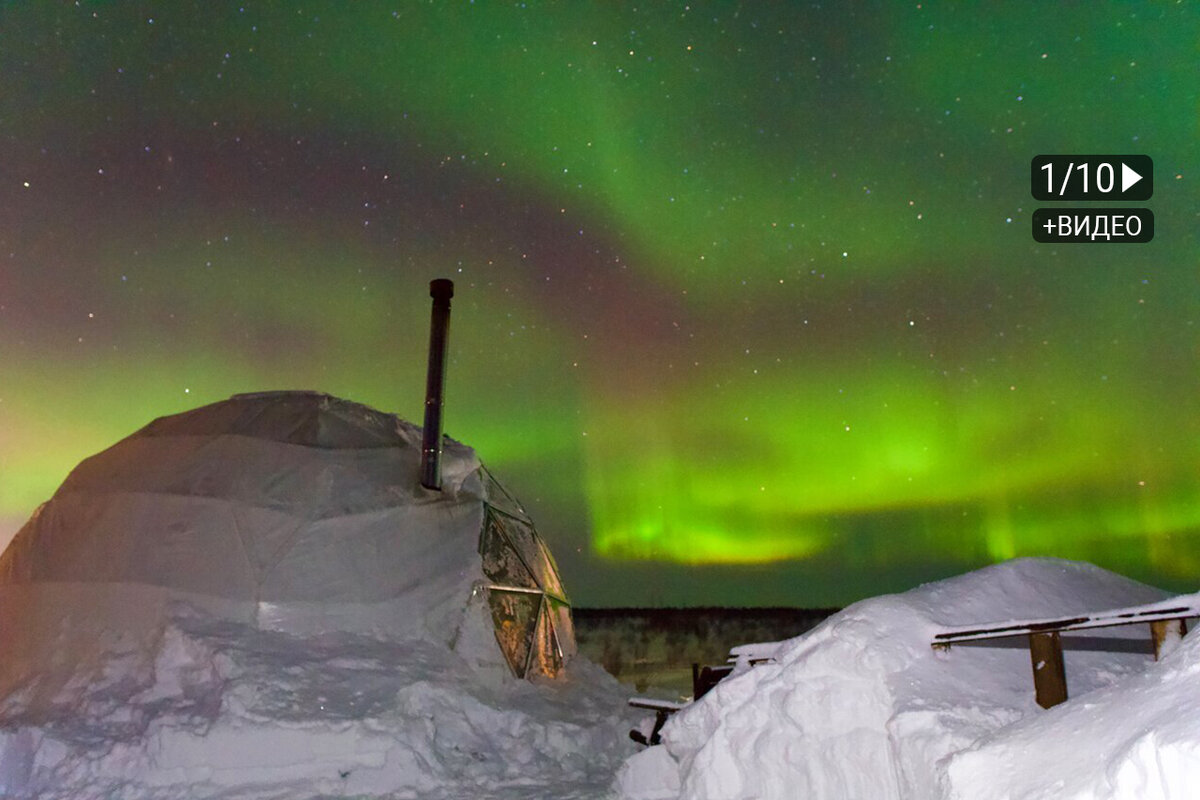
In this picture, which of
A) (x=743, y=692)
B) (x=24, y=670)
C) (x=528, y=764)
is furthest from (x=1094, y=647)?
(x=24, y=670)

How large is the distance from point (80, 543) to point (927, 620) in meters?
11.4

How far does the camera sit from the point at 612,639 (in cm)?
3169

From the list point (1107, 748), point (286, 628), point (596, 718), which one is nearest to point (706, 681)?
point (596, 718)

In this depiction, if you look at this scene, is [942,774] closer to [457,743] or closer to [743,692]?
[743,692]

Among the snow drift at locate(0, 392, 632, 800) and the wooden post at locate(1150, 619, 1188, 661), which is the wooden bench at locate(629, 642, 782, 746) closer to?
the snow drift at locate(0, 392, 632, 800)

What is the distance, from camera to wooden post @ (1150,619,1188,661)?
4160 millimetres

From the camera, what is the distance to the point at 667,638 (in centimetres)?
3291

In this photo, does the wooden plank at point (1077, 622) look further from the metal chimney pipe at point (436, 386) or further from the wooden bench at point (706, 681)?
the metal chimney pipe at point (436, 386)

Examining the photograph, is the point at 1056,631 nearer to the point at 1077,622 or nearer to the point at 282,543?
the point at 1077,622

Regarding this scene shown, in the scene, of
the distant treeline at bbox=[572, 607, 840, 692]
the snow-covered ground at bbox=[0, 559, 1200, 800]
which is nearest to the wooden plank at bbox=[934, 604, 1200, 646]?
the snow-covered ground at bbox=[0, 559, 1200, 800]

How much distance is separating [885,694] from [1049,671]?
0.89 meters

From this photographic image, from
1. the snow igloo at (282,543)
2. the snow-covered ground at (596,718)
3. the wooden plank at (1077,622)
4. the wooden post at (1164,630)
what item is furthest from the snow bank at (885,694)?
the snow igloo at (282,543)

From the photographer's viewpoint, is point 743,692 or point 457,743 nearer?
point 743,692

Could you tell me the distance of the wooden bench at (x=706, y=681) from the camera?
648 centimetres
